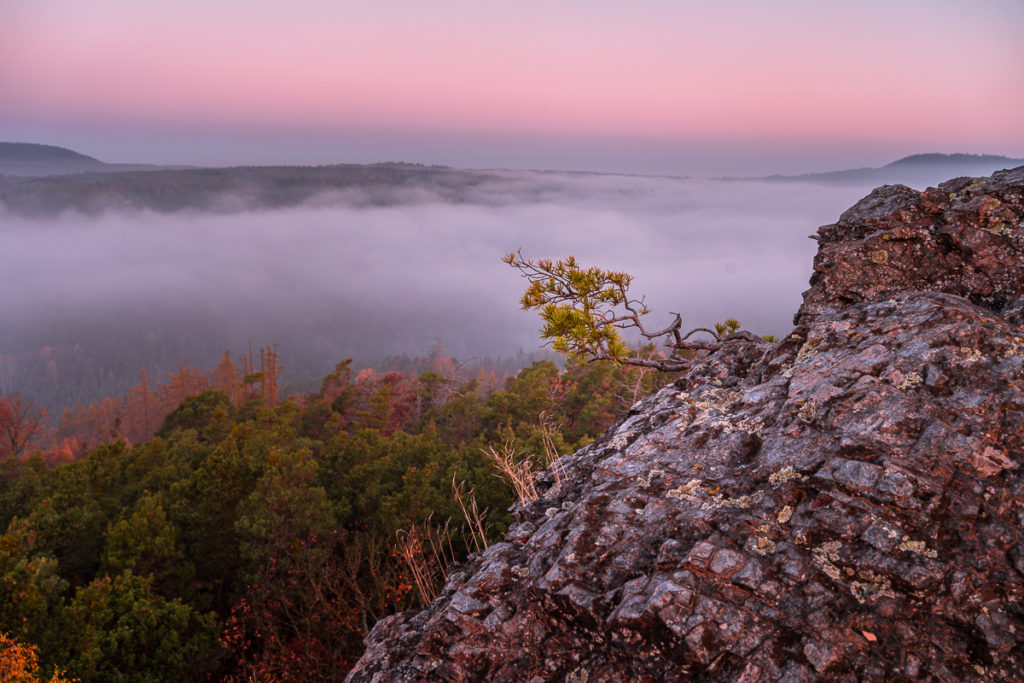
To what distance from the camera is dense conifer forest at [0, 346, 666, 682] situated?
12.8 meters

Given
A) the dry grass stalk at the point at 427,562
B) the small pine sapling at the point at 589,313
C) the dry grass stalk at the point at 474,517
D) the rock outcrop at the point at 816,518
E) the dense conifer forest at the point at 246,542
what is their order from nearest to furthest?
the rock outcrop at the point at 816,518
the dry grass stalk at the point at 474,517
the dry grass stalk at the point at 427,562
the small pine sapling at the point at 589,313
the dense conifer forest at the point at 246,542

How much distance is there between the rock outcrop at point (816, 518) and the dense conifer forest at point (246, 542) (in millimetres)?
1192

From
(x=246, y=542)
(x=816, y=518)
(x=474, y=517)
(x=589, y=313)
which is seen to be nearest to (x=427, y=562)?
(x=474, y=517)

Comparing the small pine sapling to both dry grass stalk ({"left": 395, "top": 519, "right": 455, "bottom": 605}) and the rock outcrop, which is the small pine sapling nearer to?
the rock outcrop

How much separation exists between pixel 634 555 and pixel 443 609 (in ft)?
5.11

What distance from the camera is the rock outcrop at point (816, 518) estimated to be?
9.89ft

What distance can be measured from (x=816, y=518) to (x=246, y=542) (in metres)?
16.1

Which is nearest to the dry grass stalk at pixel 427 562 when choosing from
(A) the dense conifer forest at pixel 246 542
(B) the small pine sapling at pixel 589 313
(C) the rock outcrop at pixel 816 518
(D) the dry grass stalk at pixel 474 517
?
(A) the dense conifer forest at pixel 246 542

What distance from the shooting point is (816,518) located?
10.9ft

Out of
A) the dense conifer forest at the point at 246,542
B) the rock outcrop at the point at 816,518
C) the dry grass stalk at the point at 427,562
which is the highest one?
the rock outcrop at the point at 816,518

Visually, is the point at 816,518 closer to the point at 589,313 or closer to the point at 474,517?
the point at 589,313

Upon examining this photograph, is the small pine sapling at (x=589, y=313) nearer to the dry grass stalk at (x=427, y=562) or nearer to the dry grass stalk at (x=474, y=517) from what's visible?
the dry grass stalk at (x=474, y=517)

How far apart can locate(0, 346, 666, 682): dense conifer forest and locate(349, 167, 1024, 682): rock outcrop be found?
3.91 ft

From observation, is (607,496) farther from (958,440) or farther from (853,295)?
(853,295)
